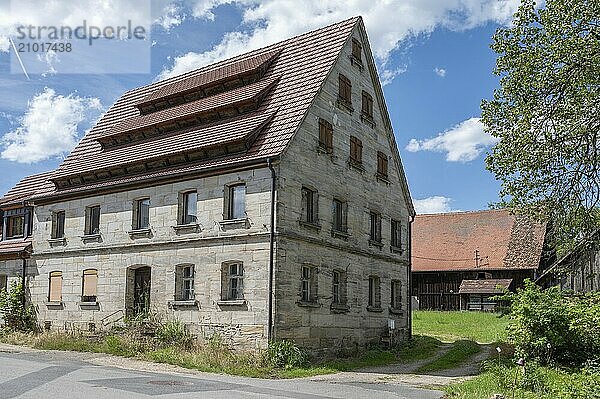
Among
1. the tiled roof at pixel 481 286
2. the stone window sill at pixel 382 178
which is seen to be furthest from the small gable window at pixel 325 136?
the tiled roof at pixel 481 286

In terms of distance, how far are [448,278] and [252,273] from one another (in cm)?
3197

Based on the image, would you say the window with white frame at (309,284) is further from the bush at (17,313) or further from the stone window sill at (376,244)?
the bush at (17,313)

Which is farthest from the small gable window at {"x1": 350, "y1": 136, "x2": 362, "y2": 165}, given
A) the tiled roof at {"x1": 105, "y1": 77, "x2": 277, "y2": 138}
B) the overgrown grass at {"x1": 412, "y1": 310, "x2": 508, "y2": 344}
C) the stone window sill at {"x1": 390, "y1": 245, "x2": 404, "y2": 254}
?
the overgrown grass at {"x1": 412, "y1": 310, "x2": 508, "y2": 344}

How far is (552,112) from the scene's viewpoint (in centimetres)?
1950

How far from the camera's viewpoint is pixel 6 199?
116ft

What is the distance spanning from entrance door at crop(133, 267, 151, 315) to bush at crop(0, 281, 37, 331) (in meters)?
6.49

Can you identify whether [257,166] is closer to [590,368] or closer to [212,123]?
[212,123]

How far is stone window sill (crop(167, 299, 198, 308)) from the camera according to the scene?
82.1 ft

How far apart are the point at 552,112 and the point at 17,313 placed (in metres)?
23.9

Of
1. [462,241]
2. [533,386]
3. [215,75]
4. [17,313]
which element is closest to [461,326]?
[462,241]

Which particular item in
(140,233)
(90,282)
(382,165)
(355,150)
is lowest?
(90,282)

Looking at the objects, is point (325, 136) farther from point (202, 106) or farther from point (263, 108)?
→ point (202, 106)

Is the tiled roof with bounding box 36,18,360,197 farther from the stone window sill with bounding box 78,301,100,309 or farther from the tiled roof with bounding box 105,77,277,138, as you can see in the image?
the stone window sill with bounding box 78,301,100,309

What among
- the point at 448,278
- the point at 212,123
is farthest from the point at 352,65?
the point at 448,278
